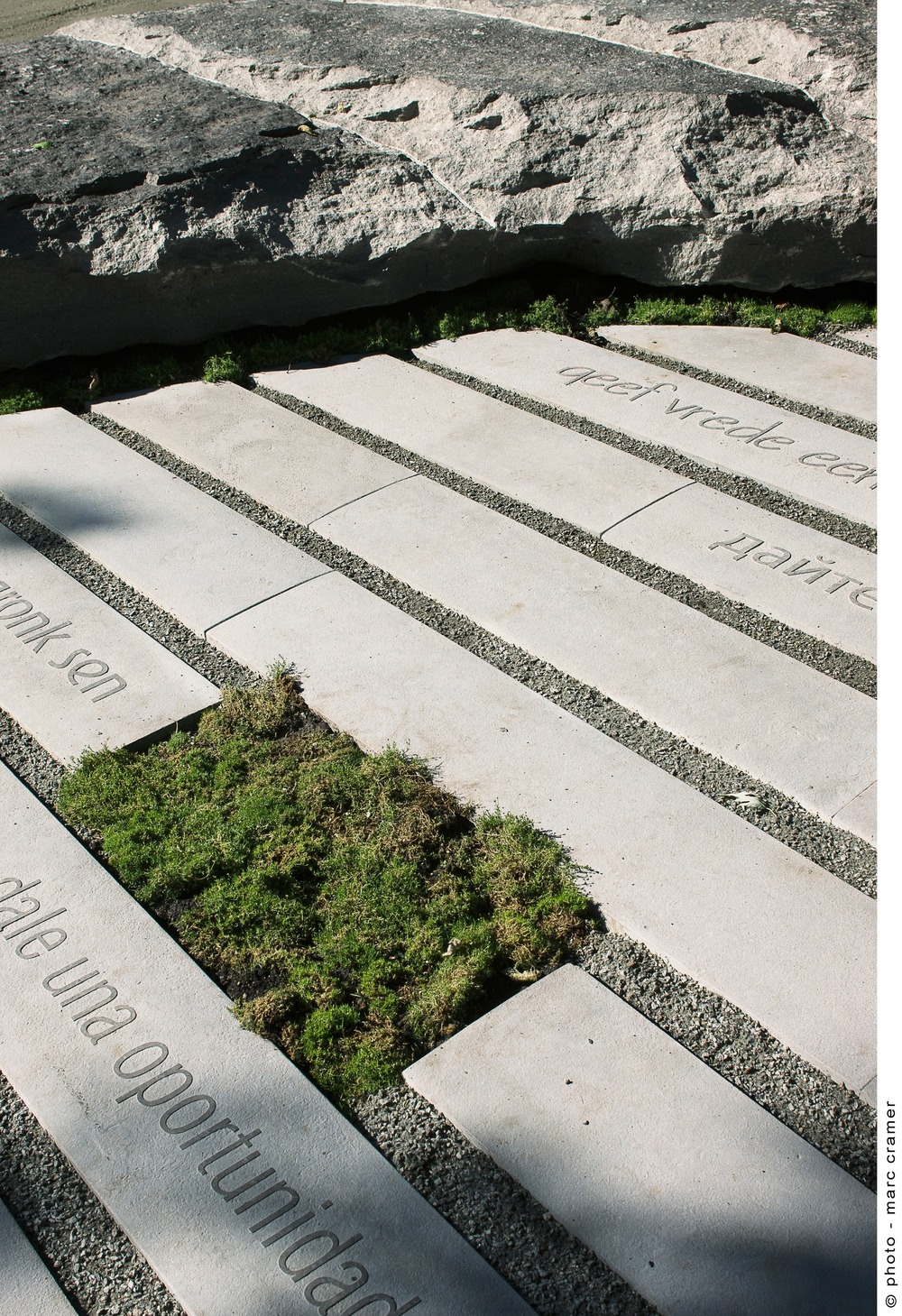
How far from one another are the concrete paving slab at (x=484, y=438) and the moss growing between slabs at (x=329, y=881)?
1545 millimetres

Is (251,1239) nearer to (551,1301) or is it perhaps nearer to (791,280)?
(551,1301)

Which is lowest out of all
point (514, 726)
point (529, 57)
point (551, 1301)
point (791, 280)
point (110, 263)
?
point (551, 1301)

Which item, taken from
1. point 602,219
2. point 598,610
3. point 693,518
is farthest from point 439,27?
point 598,610

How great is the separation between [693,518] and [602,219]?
211cm

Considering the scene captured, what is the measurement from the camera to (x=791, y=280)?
561cm

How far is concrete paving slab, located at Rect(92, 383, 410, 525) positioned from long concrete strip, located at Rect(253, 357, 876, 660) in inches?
1.4

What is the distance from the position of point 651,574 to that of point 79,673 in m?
1.85

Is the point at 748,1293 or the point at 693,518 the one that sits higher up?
the point at 693,518

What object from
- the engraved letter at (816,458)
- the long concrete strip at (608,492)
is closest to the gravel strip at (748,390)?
the long concrete strip at (608,492)

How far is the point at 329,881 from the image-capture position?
269 cm

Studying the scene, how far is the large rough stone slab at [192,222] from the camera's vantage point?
16.2 feet

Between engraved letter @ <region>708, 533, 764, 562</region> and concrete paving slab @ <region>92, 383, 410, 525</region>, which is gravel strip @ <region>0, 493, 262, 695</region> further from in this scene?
engraved letter @ <region>708, 533, 764, 562</region>

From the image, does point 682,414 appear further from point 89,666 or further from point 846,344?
point 89,666

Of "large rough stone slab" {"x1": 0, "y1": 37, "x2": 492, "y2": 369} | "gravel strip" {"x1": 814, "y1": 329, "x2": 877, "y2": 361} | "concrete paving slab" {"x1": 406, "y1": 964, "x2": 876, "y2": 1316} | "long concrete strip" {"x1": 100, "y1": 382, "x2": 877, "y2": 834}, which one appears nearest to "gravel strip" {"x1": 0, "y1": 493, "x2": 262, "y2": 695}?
"long concrete strip" {"x1": 100, "y1": 382, "x2": 877, "y2": 834}
